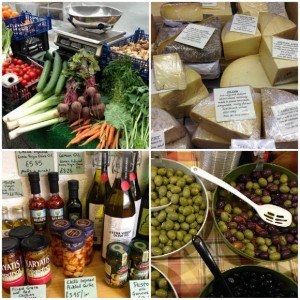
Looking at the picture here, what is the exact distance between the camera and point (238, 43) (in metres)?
1.51

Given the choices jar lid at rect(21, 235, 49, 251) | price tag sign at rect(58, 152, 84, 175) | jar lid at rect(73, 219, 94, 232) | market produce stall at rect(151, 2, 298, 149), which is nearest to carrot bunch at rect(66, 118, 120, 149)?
price tag sign at rect(58, 152, 84, 175)

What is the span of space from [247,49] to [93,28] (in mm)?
696

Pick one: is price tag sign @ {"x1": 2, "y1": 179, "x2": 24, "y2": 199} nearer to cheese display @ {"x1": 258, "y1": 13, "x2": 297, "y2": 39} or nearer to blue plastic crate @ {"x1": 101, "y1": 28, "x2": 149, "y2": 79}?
blue plastic crate @ {"x1": 101, "y1": 28, "x2": 149, "y2": 79}

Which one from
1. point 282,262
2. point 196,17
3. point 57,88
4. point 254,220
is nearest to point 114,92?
point 57,88

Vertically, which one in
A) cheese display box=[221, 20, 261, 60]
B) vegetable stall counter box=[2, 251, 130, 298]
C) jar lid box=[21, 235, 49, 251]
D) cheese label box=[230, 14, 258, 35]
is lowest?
vegetable stall counter box=[2, 251, 130, 298]

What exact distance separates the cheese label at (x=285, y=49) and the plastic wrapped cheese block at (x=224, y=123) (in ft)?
0.64

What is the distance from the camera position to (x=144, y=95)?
4.96 feet

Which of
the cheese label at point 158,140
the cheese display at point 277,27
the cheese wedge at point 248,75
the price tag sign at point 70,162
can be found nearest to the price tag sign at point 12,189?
the price tag sign at point 70,162

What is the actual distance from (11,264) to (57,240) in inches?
6.5

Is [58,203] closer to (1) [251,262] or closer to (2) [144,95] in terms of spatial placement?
(2) [144,95]

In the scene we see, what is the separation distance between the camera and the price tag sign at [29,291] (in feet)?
3.68

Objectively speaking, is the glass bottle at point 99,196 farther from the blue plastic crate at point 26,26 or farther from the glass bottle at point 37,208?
the blue plastic crate at point 26,26

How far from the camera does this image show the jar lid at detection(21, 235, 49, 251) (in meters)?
1.07

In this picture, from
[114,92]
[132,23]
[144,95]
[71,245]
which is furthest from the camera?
[132,23]
